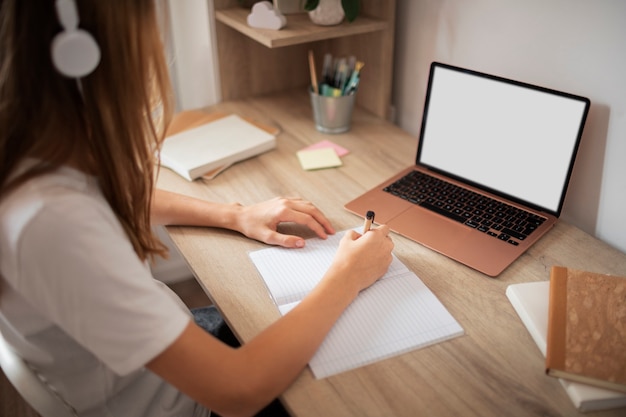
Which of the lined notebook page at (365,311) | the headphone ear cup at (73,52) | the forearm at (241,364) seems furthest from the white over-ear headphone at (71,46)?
the lined notebook page at (365,311)

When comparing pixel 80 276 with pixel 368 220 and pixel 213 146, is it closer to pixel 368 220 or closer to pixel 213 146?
pixel 368 220

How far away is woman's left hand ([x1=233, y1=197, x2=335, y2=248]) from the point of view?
3.31 ft

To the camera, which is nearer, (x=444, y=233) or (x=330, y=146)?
Answer: (x=444, y=233)

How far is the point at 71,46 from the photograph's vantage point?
591 millimetres

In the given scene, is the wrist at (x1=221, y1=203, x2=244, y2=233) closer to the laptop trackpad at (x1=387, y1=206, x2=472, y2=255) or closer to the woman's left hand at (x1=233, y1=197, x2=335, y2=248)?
the woman's left hand at (x1=233, y1=197, x2=335, y2=248)

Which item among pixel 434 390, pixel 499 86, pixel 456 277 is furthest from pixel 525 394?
pixel 499 86

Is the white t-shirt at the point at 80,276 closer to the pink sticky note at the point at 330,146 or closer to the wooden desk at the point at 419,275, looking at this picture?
the wooden desk at the point at 419,275

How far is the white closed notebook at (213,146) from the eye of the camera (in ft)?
4.04

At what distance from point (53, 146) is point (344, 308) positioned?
453 millimetres

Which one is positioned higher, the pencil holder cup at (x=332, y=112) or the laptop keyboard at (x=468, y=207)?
the pencil holder cup at (x=332, y=112)

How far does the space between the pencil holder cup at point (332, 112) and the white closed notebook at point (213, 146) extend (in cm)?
14

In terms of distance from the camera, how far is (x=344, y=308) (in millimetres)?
839

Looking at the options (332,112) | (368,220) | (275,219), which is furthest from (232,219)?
(332,112)

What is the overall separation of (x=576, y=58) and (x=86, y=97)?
2.71 ft
